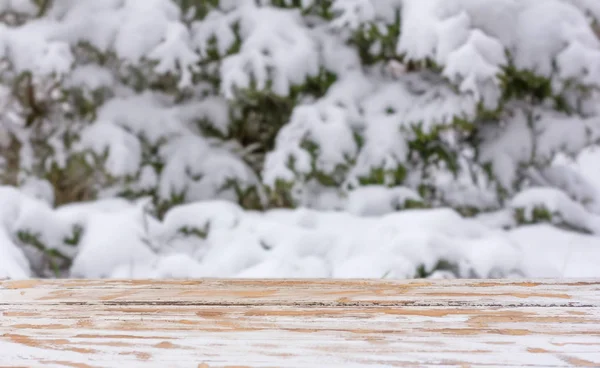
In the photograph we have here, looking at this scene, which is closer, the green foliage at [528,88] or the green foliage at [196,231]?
the green foliage at [528,88]

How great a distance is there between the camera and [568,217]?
174 centimetres

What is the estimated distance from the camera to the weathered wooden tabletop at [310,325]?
1.72 ft

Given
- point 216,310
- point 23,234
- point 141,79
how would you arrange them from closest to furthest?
point 216,310 → point 23,234 → point 141,79

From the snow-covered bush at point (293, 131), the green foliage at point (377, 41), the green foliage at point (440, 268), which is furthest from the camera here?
the green foliage at point (377, 41)

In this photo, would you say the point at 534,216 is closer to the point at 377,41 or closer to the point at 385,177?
the point at 385,177

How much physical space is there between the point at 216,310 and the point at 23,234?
114 centimetres

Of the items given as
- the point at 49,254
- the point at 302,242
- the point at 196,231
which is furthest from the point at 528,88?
the point at 49,254

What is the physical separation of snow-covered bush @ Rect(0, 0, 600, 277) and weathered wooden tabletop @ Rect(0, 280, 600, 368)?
0.68 metres


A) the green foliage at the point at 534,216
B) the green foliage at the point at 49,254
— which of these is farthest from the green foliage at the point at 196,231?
the green foliage at the point at 534,216

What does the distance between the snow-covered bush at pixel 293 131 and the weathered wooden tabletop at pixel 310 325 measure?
68 centimetres

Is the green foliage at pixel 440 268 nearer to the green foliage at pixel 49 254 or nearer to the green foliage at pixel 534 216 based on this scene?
the green foliage at pixel 534 216

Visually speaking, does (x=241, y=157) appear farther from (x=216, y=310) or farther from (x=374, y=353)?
(x=374, y=353)

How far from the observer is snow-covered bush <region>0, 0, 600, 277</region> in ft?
5.21

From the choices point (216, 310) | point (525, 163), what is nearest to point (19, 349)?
point (216, 310)
